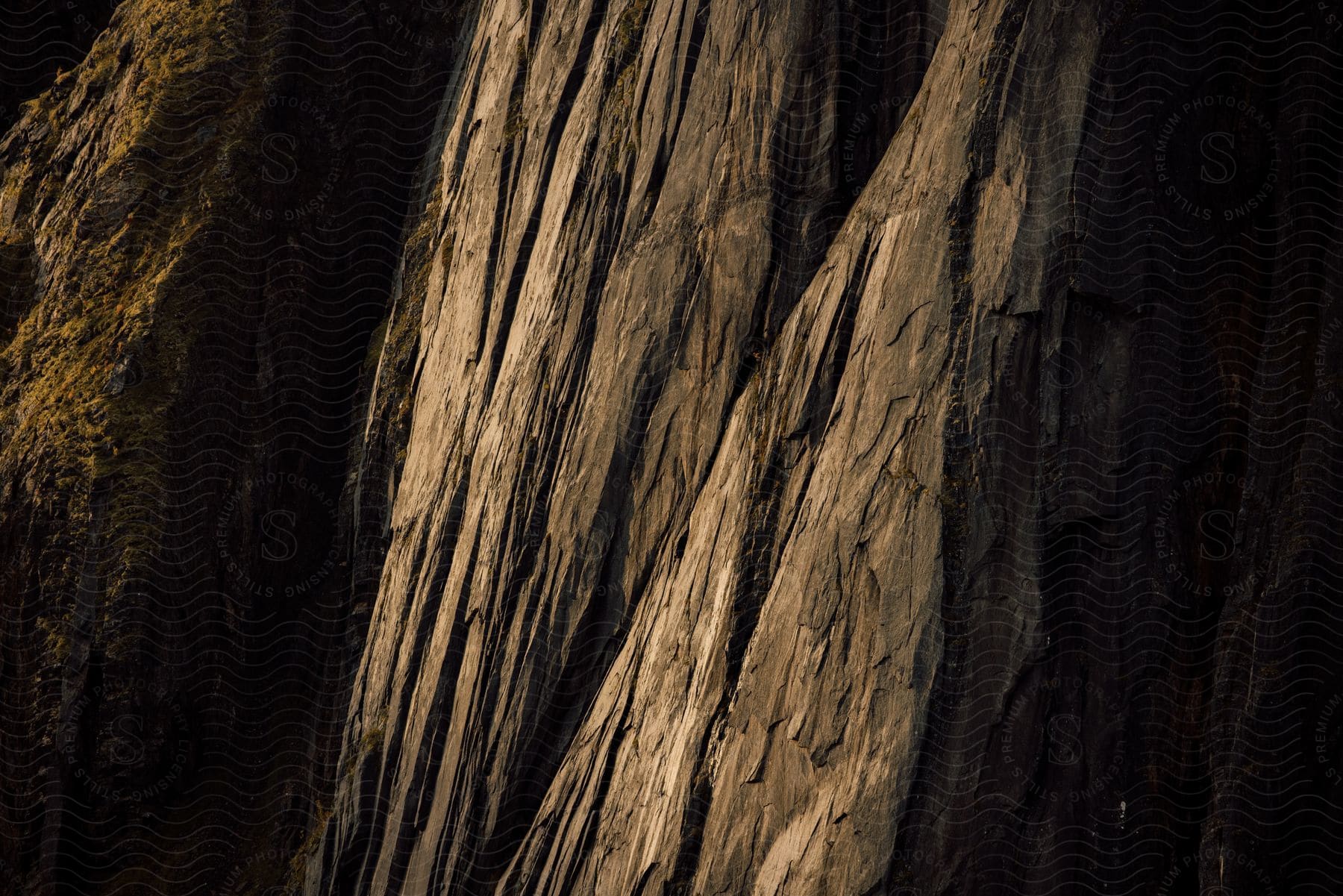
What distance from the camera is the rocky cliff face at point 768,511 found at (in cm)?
1017

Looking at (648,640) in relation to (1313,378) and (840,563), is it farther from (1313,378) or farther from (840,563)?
(1313,378)

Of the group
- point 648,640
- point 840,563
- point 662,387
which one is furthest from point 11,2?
point 840,563

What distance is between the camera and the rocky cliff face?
10.2 m

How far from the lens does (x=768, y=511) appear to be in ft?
39.1

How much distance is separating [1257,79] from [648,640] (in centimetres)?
957

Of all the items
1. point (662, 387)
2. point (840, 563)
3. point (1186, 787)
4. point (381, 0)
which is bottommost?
point (1186, 787)

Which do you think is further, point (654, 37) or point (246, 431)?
point (246, 431)

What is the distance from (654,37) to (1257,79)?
8.15 metres

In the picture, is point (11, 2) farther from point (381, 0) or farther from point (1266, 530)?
point (1266, 530)

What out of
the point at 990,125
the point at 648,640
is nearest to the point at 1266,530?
the point at 990,125

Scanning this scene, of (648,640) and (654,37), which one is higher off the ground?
(654,37)

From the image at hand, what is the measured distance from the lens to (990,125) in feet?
35.6

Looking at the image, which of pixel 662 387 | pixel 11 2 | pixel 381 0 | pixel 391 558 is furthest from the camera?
pixel 11 2

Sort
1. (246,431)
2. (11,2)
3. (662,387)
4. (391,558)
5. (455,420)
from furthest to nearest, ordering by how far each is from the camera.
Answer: (11,2) → (246,431) → (391,558) → (455,420) → (662,387)
